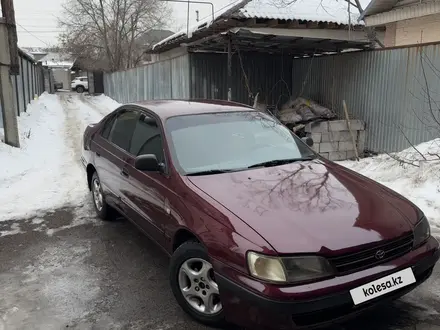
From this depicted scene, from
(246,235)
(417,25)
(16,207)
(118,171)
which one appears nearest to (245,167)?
(246,235)

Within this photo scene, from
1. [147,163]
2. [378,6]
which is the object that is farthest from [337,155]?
[147,163]

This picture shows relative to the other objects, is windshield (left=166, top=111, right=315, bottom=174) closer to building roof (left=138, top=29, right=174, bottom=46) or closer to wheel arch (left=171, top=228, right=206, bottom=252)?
wheel arch (left=171, top=228, right=206, bottom=252)

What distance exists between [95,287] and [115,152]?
61.8 inches

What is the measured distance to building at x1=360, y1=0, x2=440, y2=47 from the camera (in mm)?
9906

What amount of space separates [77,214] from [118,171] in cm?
146

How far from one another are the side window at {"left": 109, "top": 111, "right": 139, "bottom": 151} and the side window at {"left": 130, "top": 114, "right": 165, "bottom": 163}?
122 mm

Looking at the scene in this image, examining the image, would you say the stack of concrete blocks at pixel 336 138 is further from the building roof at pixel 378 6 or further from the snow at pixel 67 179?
the building roof at pixel 378 6

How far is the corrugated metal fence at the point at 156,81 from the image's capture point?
1249cm

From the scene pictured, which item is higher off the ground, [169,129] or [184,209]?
[169,129]

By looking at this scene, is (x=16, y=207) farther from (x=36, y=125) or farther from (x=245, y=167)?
(x=36, y=125)

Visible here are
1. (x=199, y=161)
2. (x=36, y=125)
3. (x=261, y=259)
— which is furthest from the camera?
(x=36, y=125)

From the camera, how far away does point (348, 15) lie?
13.8 meters

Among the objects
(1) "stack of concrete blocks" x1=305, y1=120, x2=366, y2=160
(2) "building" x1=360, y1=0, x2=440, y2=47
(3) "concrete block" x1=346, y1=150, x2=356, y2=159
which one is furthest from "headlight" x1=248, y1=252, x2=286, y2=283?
(2) "building" x1=360, y1=0, x2=440, y2=47

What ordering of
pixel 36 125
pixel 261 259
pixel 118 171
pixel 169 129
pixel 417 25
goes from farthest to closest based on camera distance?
1. pixel 36 125
2. pixel 417 25
3. pixel 118 171
4. pixel 169 129
5. pixel 261 259
